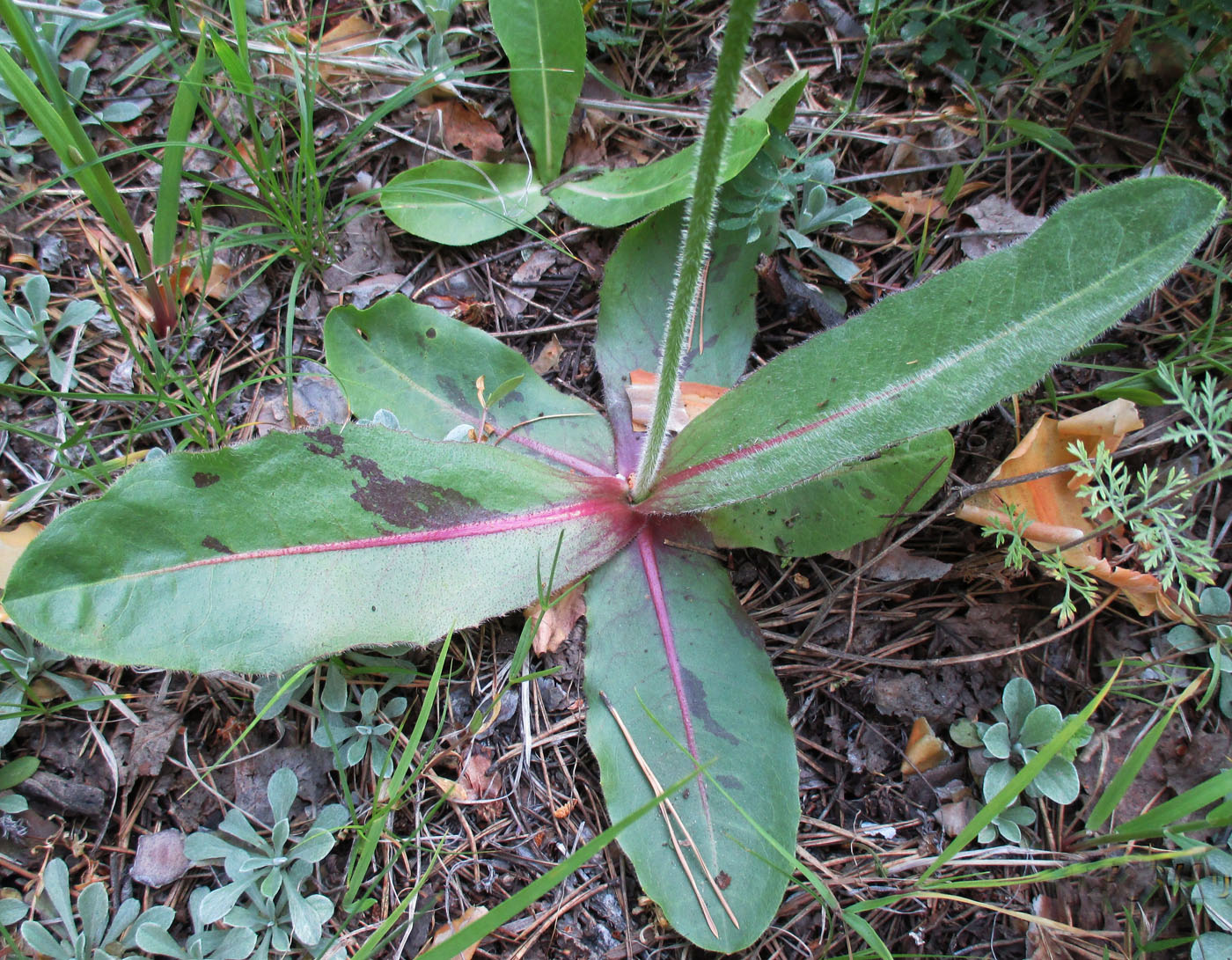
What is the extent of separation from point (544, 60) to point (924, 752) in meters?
2.17

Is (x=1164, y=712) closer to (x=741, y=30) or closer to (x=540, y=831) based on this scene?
(x=540, y=831)

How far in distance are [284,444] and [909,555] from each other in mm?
1566

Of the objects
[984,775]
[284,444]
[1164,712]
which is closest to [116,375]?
[284,444]

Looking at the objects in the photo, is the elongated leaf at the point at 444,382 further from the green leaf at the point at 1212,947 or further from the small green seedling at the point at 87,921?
the green leaf at the point at 1212,947

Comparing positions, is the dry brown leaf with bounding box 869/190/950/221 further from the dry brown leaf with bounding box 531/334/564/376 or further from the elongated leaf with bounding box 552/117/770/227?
the dry brown leaf with bounding box 531/334/564/376

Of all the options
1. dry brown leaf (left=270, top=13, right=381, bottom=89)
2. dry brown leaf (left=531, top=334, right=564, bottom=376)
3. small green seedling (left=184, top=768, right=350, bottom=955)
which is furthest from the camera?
dry brown leaf (left=270, top=13, right=381, bottom=89)

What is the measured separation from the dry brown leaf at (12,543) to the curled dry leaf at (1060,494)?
2.39 meters

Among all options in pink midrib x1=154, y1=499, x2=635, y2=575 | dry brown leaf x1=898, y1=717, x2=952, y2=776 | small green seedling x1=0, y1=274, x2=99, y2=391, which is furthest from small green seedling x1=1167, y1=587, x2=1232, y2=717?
small green seedling x1=0, y1=274, x2=99, y2=391

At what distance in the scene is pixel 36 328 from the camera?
2078 mm

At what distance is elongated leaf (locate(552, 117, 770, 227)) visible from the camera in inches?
70.3

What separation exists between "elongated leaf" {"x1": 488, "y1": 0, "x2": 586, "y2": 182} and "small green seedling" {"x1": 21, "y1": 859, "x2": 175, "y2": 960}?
2240 mm

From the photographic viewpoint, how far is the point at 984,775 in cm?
178

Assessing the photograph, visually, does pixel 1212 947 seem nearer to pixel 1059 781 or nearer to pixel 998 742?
pixel 1059 781

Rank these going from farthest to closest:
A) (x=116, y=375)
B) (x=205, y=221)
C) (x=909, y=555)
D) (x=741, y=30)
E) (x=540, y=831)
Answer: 1. (x=205, y=221)
2. (x=116, y=375)
3. (x=909, y=555)
4. (x=540, y=831)
5. (x=741, y=30)
